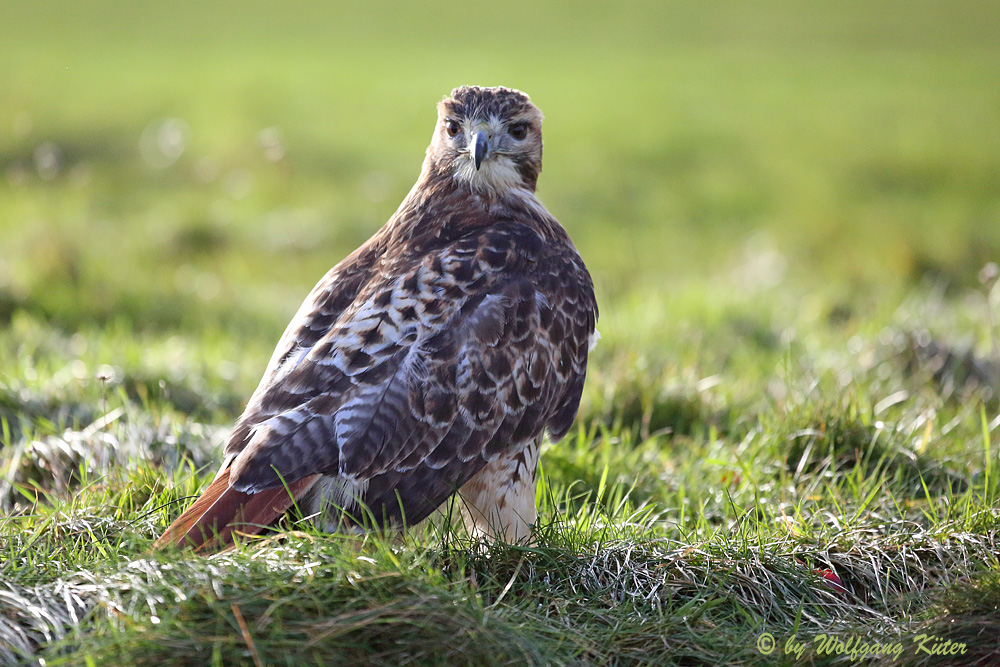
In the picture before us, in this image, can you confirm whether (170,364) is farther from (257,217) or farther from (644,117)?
(644,117)

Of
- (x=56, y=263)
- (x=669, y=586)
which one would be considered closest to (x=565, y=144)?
(x=56, y=263)

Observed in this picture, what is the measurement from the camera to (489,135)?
14.8ft

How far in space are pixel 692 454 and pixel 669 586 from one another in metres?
1.56

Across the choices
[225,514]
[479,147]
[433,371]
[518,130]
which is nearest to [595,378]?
[518,130]

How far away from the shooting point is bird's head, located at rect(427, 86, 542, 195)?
4.50 meters

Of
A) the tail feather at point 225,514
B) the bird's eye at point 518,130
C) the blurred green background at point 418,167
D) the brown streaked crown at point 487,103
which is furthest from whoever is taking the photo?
the blurred green background at point 418,167

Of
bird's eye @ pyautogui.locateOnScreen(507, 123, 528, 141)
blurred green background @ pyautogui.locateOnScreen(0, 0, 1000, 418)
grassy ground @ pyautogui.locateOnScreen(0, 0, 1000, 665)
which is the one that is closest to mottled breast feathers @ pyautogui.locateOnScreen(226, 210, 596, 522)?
grassy ground @ pyautogui.locateOnScreen(0, 0, 1000, 665)

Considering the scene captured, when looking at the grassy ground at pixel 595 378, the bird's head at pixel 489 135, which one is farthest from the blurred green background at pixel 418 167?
the bird's head at pixel 489 135

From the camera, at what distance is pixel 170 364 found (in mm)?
6156

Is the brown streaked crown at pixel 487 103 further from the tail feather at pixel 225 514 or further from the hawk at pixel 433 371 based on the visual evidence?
the tail feather at pixel 225 514

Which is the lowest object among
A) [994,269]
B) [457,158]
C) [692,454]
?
[692,454]

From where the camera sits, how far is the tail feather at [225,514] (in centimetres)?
333

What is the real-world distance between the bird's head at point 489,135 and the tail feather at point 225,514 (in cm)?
169

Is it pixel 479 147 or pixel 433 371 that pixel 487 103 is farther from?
pixel 433 371
